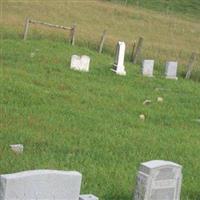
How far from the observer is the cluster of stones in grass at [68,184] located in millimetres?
6414

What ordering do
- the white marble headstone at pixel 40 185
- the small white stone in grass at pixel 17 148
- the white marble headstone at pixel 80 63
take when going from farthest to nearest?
the white marble headstone at pixel 80 63
the small white stone in grass at pixel 17 148
the white marble headstone at pixel 40 185

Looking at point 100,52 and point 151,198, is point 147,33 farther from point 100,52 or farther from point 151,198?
point 151,198

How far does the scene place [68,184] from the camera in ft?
22.4

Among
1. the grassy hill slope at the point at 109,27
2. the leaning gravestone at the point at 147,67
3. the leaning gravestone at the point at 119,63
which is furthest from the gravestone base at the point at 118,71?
the grassy hill slope at the point at 109,27

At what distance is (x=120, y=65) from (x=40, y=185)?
577 inches

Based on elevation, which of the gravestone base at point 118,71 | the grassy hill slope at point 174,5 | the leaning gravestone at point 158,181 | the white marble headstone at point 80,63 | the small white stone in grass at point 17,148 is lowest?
the grassy hill slope at point 174,5

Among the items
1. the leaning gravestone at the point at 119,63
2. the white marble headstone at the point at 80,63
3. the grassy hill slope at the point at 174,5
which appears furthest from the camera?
the grassy hill slope at the point at 174,5

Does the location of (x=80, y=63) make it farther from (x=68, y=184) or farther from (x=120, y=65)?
(x=68, y=184)

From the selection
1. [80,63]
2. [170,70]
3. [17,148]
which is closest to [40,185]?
[17,148]

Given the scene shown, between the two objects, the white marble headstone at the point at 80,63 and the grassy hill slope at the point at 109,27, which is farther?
the grassy hill slope at the point at 109,27

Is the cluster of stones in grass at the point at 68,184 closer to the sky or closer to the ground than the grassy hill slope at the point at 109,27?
closer to the sky

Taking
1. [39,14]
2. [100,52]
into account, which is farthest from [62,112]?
[39,14]

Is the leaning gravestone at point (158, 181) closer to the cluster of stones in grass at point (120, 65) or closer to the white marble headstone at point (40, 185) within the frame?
the white marble headstone at point (40, 185)

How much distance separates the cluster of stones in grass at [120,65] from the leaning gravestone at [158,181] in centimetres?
1231
